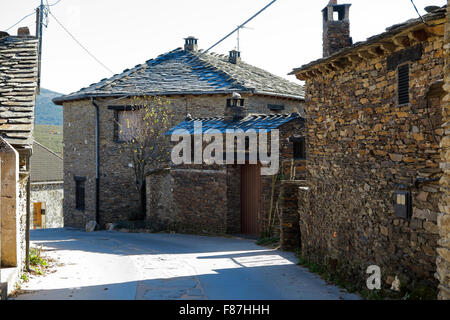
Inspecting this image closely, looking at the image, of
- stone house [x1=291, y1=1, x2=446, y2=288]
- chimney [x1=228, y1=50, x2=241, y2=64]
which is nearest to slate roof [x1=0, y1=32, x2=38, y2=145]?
stone house [x1=291, y1=1, x2=446, y2=288]

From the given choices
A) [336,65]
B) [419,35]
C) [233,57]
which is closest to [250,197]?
[336,65]

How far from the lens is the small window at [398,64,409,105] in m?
7.05

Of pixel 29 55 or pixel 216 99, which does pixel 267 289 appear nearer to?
pixel 29 55

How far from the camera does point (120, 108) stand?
69.6ft

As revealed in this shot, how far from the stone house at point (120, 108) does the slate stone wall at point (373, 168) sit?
978 cm

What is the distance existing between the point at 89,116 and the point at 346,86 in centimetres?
1540

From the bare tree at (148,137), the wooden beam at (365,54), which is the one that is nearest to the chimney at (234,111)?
the bare tree at (148,137)

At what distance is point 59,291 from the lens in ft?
26.8

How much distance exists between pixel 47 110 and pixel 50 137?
2496 centimetres

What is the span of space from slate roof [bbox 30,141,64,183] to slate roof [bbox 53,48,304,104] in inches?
342

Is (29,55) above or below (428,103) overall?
above

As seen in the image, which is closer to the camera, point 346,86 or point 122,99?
point 346,86

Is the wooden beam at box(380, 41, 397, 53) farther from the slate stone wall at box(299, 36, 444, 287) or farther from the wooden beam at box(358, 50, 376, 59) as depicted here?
the wooden beam at box(358, 50, 376, 59)
